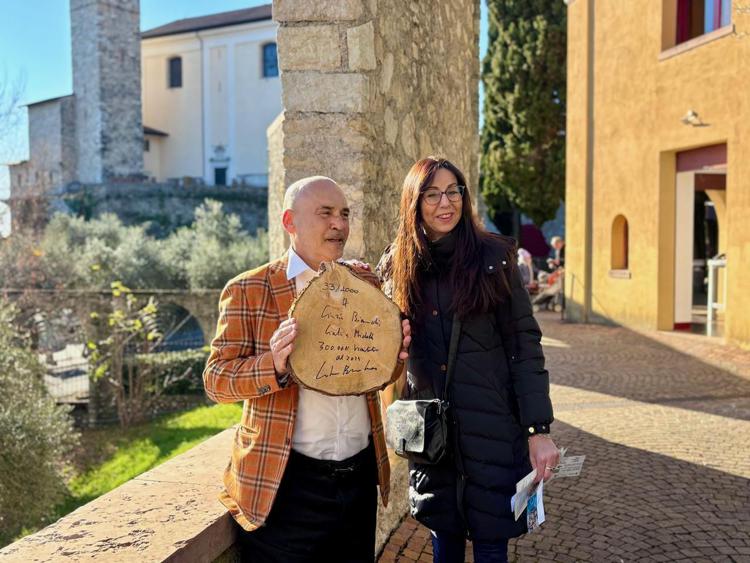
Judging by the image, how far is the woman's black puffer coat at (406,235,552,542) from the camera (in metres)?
2.20

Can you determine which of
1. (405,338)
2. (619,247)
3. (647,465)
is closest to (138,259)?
(619,247)

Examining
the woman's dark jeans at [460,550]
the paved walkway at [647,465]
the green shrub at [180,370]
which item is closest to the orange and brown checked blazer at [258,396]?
the woman's dark jeans at [460,550]

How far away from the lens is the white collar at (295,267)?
206cm

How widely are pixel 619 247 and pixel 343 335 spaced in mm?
11378

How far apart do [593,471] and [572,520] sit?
878mm

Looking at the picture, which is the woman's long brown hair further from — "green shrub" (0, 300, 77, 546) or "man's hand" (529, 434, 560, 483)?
"green shrub" (0, 300, 77, 546)

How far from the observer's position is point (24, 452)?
26.7 ft

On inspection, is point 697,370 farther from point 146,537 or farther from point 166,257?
point 166,257

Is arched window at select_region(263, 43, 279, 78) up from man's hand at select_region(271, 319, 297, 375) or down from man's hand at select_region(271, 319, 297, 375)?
up

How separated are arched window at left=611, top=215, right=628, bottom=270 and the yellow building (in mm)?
18

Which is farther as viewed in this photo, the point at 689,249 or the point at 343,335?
the point at 689,249

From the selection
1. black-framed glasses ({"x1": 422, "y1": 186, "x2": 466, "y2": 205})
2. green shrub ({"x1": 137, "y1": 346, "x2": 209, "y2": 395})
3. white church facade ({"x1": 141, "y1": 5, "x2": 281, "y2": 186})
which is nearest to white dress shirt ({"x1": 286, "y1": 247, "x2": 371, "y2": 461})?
black-framed glasses ({"x1": 422, "y1": 186, "x2": 466, "y2": 205})

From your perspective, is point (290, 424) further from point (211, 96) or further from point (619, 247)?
point (211, 96)

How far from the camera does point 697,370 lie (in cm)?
820
